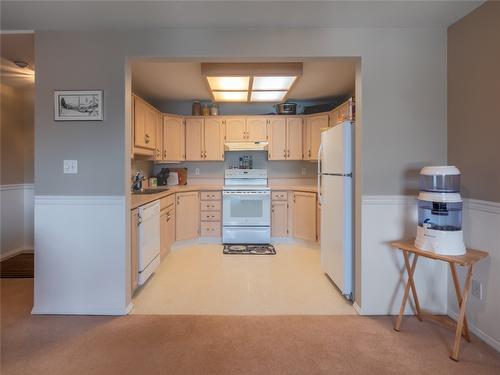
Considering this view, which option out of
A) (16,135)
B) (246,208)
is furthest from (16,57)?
(246,208)

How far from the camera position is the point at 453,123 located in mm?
2182

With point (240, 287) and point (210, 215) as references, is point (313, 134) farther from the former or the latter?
point (240, 287)

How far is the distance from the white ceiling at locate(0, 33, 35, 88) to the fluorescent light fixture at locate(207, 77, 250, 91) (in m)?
1.71

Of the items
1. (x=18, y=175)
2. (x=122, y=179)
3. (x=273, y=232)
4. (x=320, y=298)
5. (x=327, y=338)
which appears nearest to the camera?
(x=327, y=338)

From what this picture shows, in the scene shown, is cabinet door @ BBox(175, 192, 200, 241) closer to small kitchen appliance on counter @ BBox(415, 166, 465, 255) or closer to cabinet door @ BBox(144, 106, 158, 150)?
cabinet door @ BBox(144, 106, 158, 150)

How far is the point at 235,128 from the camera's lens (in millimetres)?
4637

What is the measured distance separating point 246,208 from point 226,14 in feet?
9.34

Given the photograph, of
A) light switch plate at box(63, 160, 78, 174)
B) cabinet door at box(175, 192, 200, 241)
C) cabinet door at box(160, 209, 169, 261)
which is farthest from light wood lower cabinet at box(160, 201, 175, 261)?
light switch plate at box(63, 160, 78, 174)

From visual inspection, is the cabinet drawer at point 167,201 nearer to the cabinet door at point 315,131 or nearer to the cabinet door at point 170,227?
the cabinet door at point 170,227

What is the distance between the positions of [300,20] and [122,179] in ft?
6.27

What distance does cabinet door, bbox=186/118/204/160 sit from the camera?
464 cm

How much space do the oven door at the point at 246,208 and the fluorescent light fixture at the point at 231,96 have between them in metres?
1.44

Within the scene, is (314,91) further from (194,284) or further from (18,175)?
(18,175)

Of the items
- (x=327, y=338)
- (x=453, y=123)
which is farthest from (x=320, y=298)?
(x=453, y=123)
